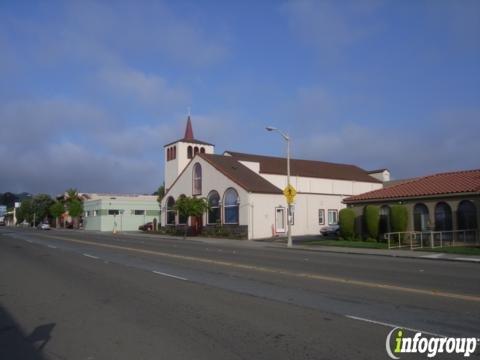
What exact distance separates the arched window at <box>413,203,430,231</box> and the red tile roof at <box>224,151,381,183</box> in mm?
25976

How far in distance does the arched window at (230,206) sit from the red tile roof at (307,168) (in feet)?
26.7

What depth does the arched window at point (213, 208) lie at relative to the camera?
172ft

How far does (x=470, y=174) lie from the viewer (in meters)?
34.0

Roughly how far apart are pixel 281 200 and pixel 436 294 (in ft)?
126

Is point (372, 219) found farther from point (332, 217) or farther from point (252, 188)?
point (332, 217)

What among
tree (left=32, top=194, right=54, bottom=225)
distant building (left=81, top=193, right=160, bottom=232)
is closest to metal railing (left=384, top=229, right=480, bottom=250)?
distant building (left=81, top=193, right=160, bottom=232)

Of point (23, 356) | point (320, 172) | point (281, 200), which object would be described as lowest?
point (23, 356)

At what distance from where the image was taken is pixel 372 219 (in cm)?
3497

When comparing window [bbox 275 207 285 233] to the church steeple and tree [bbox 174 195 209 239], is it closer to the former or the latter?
tree [bbox 174 195 209 239]

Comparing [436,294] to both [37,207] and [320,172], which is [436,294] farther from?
[37,207]

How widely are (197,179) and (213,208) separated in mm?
5126

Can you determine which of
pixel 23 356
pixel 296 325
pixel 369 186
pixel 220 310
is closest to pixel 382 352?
pixel 296 325

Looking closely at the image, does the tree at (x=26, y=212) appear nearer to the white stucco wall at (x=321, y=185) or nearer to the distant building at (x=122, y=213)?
the distant building at (x=122, y=213)

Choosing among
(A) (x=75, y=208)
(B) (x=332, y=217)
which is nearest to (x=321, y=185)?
(B) (x=332, y=217)
